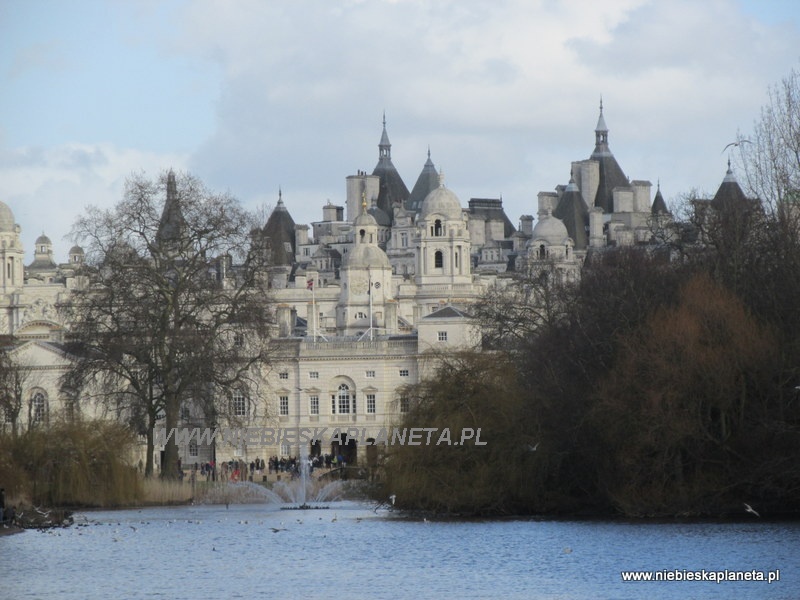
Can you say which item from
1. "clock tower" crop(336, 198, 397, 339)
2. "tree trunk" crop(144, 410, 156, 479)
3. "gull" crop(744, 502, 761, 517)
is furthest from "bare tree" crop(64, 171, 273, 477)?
"clock tower" crop(336, 198, 397, 339)

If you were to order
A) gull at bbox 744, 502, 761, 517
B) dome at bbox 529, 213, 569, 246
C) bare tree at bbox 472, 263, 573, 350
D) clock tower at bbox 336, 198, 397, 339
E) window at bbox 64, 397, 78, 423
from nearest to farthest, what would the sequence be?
gull at bbox 744, 502, 761, 517 < window at bbox 64, 397, 78, 423 < bare tree at bbox 472, 263, 573, 350 < clock tower at bbox 336, 198, 397, 339 < dome at bbox 529, 213, 569, 246

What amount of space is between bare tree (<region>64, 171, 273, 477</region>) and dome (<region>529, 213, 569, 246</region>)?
Result: 121432 mm

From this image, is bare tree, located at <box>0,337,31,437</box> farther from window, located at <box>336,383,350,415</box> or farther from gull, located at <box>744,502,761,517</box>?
window, located at <box>336,383,350,415</box>

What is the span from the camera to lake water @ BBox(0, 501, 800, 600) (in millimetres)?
45906

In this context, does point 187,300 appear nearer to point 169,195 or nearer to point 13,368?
point 169,195

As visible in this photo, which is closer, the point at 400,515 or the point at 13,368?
the point at 400,515

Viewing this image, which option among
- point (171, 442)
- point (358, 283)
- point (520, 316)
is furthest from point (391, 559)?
point (358, 283)

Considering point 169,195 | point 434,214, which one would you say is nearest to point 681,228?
point 169,195

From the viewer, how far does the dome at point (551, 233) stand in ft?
644

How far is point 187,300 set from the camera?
72.6 meters

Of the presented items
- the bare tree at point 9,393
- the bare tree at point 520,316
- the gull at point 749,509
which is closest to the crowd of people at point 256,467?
the bare tree at point 9,393

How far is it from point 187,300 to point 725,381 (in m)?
20.0

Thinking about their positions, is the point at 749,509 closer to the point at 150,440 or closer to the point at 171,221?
the point at 150,440

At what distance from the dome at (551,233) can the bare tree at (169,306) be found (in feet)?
398
